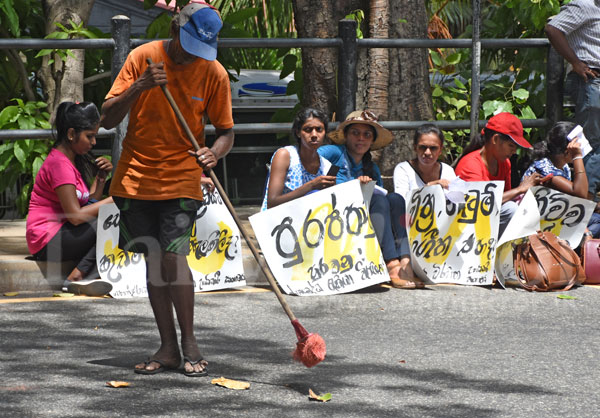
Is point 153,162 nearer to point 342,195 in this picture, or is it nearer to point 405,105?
point 342,195

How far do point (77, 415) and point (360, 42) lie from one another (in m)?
5.10

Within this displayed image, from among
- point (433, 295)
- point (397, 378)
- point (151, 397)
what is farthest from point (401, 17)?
point (151, 397)

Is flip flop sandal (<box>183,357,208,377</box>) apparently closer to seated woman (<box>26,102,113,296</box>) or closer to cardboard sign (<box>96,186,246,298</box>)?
cardboard sign (<box>96,186,246,298</box>)

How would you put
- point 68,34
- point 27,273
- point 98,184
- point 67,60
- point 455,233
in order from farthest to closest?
point 67,60, point 68,34, point 455,233, point 98,184, point 27,273

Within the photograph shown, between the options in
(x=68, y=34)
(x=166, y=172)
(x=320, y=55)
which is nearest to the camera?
(x=166, y=172)

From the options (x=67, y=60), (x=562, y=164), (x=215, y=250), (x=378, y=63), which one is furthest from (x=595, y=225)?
(x=67, y=60)

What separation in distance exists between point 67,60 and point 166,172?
4.66 meters

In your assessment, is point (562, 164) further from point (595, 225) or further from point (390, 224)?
point (390, 224)

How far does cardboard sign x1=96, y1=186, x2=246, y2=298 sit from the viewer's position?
24.1ft

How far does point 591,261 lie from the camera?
316 inches

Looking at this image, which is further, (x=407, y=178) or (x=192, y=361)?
(x=407, y=178)

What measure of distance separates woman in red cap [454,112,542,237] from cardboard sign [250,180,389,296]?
1.01m

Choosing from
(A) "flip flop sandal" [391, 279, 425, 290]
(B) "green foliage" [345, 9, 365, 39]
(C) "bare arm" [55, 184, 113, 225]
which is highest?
(B) "green foliage" [345, 9, 365, 39]

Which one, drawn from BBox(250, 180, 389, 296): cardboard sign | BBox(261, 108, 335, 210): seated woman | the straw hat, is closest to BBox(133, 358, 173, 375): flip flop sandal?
BBox(250, 180, 389, 296): cardboard sign
